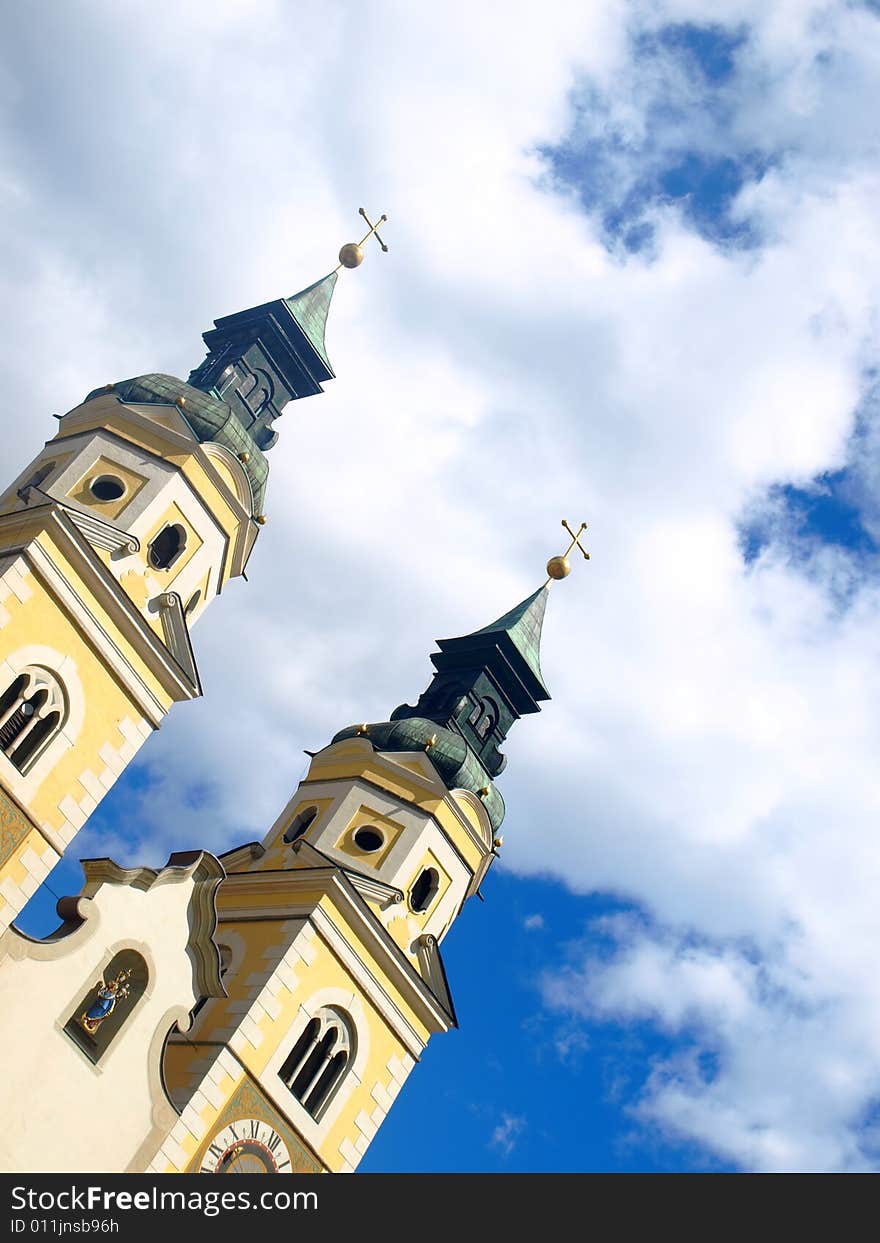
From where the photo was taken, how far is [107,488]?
24.3 metres

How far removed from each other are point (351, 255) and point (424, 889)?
1695cm

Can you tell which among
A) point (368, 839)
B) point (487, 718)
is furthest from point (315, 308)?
point (368, 839)

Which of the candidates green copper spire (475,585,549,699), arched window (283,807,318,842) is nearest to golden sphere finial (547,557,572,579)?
green copper spire (475,585,549,699)

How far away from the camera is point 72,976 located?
63.4 feet

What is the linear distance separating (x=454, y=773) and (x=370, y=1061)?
20.0 ft

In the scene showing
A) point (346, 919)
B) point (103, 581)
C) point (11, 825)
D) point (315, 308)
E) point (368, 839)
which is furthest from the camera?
point (315, 308)

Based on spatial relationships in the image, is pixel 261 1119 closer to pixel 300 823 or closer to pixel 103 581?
pixel 300 823

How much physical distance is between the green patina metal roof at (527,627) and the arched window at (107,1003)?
1452 cm

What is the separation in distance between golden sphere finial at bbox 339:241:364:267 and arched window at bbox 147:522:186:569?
12.6m
